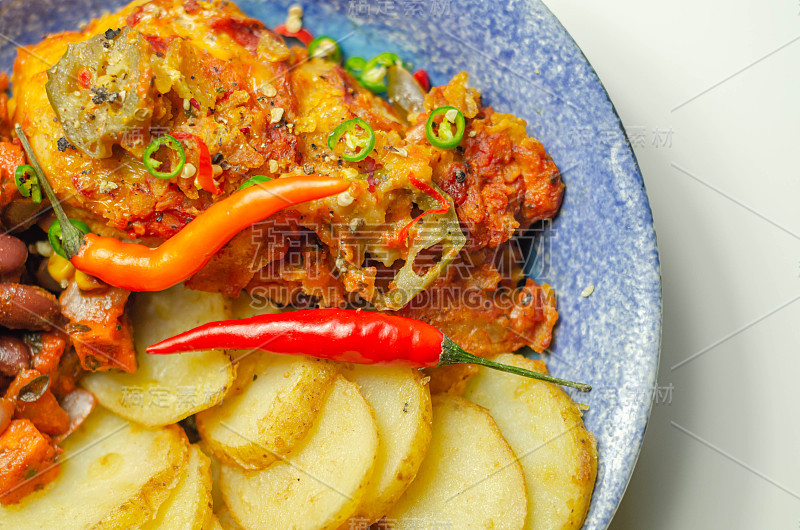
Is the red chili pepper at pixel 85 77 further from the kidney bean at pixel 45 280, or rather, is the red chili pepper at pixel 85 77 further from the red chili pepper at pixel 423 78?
the red chili pepper at pixel 423 78

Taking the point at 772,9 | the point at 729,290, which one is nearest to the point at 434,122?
the point at 729,290

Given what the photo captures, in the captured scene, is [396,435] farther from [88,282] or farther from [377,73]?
[377,73]

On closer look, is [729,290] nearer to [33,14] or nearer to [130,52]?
[130,52]

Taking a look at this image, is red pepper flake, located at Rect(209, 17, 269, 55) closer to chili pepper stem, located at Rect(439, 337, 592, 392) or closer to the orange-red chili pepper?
the orange-red chili pepper

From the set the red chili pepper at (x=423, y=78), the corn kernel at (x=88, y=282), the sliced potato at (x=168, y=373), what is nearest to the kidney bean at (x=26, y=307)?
the corn kernel at (x=88, y=282)

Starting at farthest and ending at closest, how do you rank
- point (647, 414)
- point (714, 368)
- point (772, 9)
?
point (772, 9), point (714, 368), point (647, 414)

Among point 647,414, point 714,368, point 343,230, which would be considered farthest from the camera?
point 714,368
